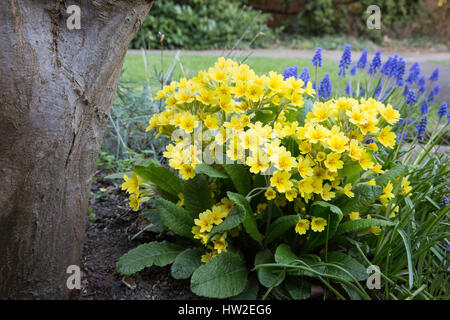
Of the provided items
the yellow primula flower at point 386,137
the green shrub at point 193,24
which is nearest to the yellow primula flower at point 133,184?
the yellow primula flower at point 386,137

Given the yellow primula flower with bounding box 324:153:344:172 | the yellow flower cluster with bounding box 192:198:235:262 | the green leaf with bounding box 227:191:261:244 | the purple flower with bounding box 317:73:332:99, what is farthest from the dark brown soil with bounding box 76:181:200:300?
the purple flower with bounding box 317:73:332:99

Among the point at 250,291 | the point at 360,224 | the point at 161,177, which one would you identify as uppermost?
the point at 161,177

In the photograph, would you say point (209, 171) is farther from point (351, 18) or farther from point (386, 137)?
point (351, 18)

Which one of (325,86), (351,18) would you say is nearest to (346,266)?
(325,86)

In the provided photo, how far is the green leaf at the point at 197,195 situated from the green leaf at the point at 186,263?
0.14 meters

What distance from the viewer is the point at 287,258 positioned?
1.35 m

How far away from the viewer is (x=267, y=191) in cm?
135

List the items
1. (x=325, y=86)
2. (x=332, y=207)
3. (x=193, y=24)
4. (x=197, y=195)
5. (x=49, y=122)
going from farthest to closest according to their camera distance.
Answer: (x=193, y=24)
(x=325, y=86)
(x=197, y=195)
(x=332, y=207)
(x=49, y=122)

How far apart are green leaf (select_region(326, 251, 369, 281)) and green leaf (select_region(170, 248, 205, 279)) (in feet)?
1.53

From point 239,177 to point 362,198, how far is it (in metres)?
0.45

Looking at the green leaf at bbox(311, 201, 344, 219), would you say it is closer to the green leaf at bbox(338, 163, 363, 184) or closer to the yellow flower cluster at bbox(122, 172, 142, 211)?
the green leaf at bbox(338, 163, 363, 184)

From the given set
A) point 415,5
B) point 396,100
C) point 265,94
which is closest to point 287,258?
point 265,94

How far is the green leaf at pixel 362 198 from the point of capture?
142 cm
